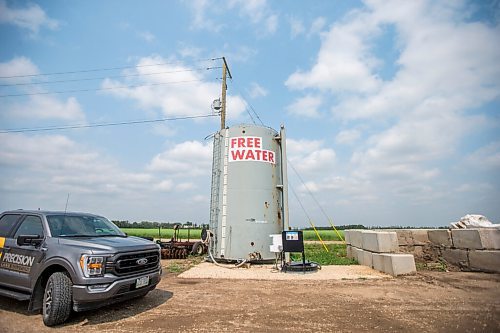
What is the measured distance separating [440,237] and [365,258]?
3.25 metres

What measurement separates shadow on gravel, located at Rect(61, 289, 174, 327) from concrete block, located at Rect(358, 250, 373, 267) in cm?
833

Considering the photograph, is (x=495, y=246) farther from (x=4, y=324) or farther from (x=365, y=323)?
(x=4, y=324)

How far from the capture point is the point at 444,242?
11.8 meters

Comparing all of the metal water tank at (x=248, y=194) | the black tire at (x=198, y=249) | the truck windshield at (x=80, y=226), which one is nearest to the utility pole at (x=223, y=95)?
the metal water tank at (x=248, y=194)

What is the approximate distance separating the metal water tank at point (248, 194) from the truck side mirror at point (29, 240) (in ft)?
27.2

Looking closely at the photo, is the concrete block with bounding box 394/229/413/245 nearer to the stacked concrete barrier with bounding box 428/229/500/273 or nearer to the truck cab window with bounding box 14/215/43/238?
the stacked concrete barrier with bounding box 428/229/500/273

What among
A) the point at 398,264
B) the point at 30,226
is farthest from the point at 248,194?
the point at 30,226

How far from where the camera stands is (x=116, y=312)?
5.86 m

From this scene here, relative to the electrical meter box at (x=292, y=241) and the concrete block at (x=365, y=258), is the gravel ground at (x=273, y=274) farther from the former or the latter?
the electrical meter box at (x=292, y=241)

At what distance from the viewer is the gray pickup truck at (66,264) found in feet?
16.7

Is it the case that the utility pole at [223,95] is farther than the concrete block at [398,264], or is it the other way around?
the utility pole at [223,95]

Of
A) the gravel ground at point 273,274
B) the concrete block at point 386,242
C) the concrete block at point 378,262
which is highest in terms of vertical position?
the concrete block at point 386,242

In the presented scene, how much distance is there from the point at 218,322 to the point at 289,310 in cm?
162

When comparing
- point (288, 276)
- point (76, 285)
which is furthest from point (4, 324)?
point (288, 276)
